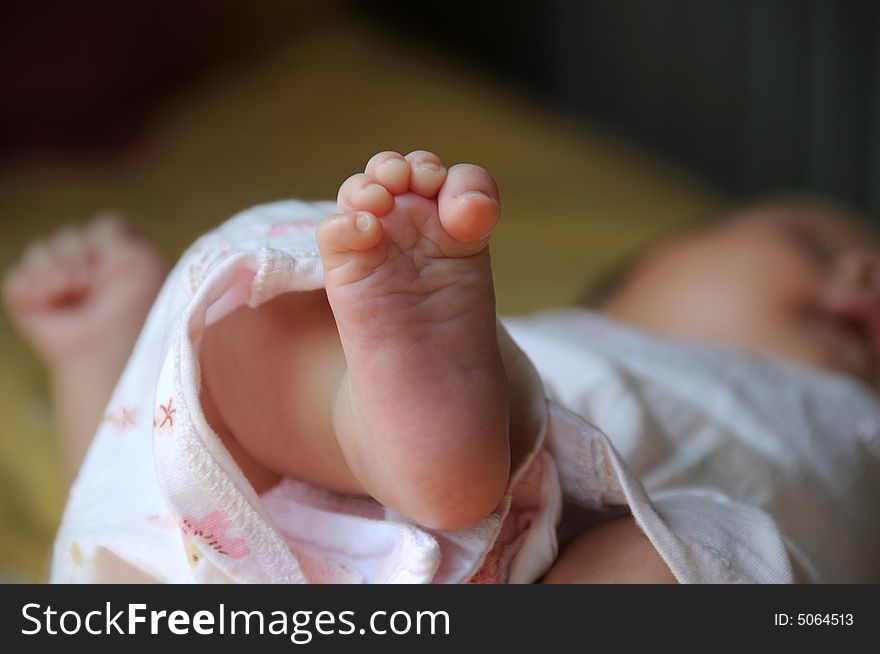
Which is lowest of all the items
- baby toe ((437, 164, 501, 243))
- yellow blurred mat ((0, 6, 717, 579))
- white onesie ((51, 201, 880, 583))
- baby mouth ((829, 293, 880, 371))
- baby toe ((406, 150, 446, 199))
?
white onesie ((51, 201, 880, 583))

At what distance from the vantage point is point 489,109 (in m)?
1.83

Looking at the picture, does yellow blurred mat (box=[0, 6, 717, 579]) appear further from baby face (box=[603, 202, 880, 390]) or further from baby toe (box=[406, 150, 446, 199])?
baby toe (box=[406, 150, 446, 199])

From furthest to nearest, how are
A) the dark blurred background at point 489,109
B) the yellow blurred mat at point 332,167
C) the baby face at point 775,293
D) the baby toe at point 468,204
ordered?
the dark blurred background at point 489,109
the yellow blurred mat at point 332,167
the baby face at point 775,293
the baby toe at point 468,204

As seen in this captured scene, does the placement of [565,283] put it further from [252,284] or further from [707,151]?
[252,284]

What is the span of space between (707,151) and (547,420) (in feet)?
4.01

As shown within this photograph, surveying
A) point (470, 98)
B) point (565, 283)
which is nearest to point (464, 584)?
point (565, 283)

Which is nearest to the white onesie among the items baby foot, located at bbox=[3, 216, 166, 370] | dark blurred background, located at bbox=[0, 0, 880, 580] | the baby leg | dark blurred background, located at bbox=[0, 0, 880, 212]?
the baby leg

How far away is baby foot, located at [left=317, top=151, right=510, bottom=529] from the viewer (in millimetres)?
432

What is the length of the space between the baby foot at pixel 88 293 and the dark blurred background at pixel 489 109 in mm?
228

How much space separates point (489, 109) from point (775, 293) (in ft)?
3.18

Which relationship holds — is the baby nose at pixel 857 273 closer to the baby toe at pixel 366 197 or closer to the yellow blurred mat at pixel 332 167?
the yellow blurred mat at pixel 332 167

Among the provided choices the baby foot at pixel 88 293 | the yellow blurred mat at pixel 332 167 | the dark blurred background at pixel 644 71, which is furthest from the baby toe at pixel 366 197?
the dark blurred background at pixel 644 71

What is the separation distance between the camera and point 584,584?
1.67 ft

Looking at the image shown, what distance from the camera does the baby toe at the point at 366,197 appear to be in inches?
16.9
